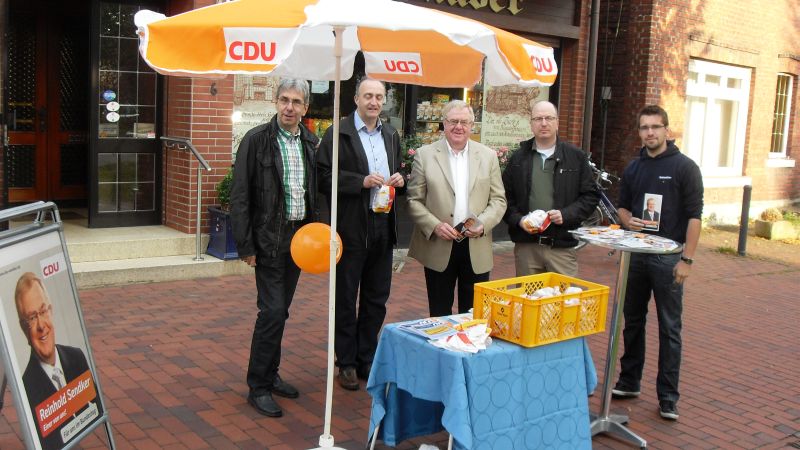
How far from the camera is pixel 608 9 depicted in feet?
44.1

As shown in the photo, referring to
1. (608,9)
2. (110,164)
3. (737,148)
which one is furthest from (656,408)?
(737,148)

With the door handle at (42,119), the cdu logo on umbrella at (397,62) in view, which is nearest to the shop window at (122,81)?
the door handle at (42,119)

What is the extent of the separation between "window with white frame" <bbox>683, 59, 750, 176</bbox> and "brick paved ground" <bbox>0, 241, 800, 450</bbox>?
266 inches

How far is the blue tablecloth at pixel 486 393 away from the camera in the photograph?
12.4 ft

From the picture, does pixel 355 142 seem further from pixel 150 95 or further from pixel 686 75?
pixel 686 75

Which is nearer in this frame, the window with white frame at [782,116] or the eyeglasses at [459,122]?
the eyeglasses at [459,122]

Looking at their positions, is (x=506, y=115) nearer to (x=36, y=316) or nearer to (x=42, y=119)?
(x=42, y=119)

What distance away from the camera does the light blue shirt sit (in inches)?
205

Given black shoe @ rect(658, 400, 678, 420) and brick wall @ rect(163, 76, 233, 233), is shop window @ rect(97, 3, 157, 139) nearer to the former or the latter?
brick wall @ rect(163, 76, 233, 233)

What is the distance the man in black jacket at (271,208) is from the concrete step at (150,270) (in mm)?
3134

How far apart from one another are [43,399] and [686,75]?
12.7m

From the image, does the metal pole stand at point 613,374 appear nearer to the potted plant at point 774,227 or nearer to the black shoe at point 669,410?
the black shoe at point 669,410

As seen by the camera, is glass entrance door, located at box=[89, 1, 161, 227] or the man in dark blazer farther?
glass entrance door, located at box=[89, 1, 161, 227]

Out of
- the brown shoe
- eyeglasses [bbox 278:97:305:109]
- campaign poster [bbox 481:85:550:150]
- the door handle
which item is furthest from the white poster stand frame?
campaign poster [bbox 481:85:550:150]
